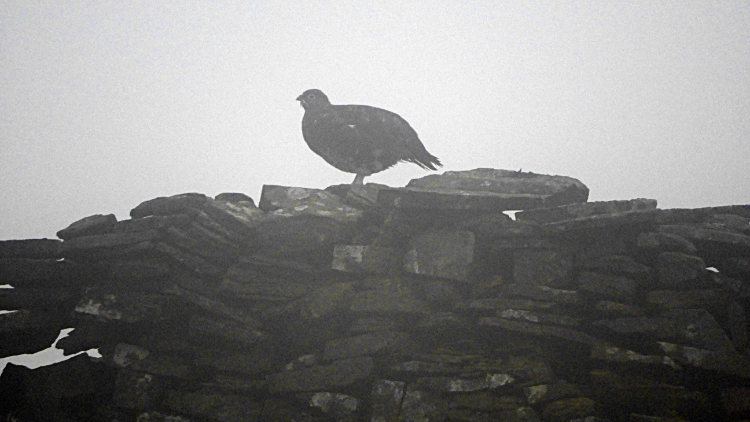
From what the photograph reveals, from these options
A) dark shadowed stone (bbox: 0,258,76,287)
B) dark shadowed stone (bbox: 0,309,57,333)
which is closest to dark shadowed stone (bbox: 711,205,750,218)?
dark shadowed stone (bbox: 0,258,76,287)

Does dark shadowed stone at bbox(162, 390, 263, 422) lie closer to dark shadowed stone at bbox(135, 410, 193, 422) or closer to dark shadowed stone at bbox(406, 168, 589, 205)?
dark shadowed stone at bbox(135, 410, 193, 422)

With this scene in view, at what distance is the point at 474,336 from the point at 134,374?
4.86m

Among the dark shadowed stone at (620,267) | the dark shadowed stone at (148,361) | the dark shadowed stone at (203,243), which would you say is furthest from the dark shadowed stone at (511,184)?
the dark shadowed stone at (148,361)

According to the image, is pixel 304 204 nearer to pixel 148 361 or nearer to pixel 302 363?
pixel 302 363

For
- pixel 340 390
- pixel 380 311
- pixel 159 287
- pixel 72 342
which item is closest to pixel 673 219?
pixel 380 311

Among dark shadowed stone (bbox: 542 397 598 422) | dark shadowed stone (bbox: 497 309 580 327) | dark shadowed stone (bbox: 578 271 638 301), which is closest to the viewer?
dark shadowed stone (bbox: 542 397 598 422)

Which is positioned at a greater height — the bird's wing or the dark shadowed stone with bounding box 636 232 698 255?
the bird's wing

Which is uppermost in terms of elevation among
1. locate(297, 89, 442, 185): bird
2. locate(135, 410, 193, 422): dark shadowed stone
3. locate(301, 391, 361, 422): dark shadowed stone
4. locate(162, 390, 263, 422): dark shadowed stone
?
locate(297, 89, 442, 185): bird

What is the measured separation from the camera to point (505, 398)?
552cm

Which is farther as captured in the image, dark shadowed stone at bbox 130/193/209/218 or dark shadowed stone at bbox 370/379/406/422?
dark shadowed stone at bbox 130/193/209/218

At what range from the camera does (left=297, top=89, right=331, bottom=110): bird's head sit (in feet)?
36.7

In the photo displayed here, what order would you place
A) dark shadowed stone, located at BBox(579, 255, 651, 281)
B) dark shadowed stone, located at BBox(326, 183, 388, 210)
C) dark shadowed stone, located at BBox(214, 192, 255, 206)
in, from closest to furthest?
dark shadowed stone, located at BBox(579, 255, 651, 281) → dark shadowed stone, located at BBox(326, 183, 388, 210) → dark shadowed stone, located at BBox(214, 192, 255, 206)

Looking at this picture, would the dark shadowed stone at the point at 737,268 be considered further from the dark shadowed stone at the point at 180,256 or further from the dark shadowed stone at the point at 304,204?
the dark shadowed stone at the point at 180,256

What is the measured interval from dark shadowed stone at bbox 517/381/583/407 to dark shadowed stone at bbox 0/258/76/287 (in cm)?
714
